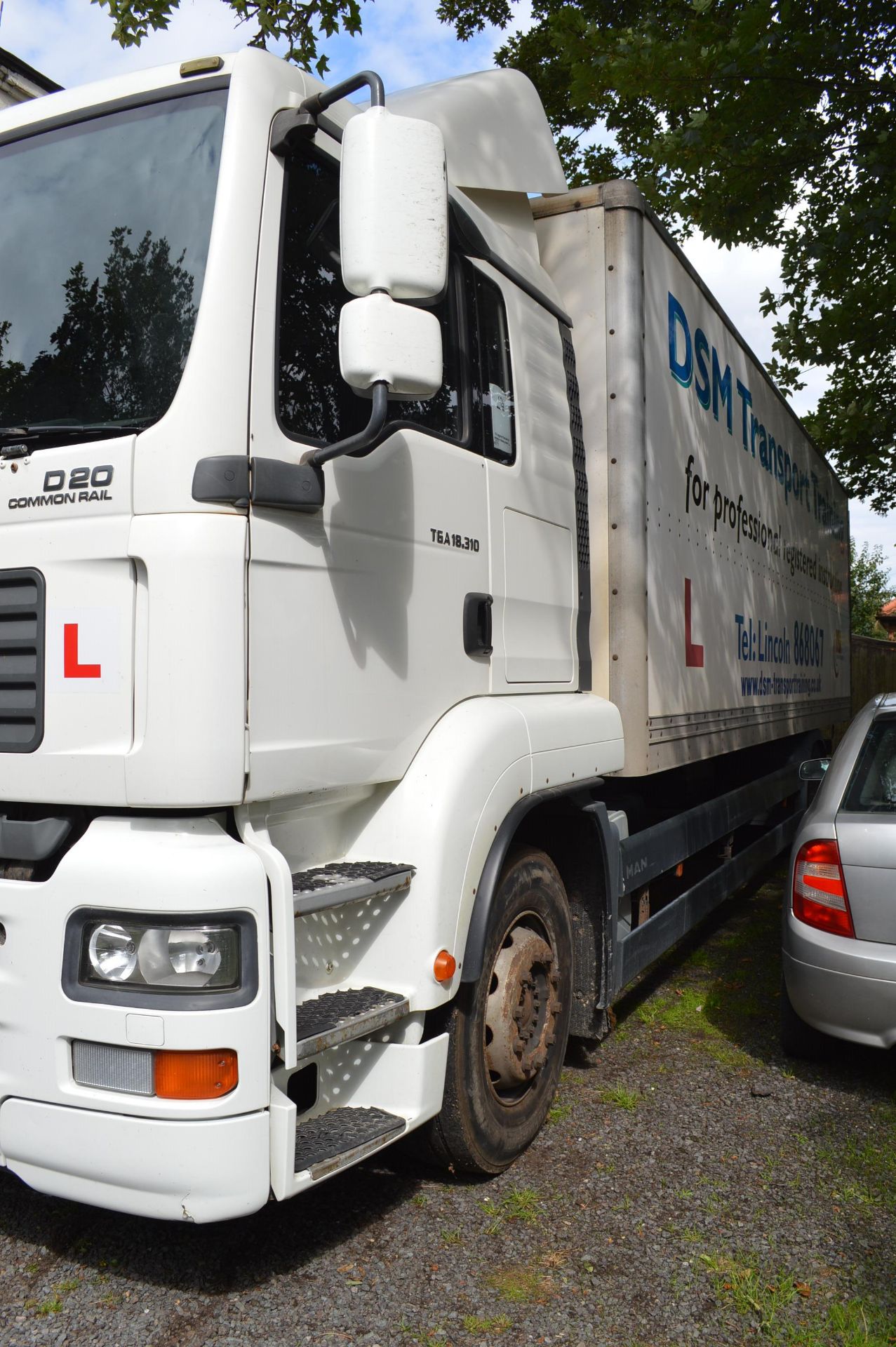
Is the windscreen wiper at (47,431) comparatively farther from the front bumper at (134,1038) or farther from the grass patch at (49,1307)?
the grass patch at (49,1307)

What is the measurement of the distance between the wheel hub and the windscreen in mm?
1967

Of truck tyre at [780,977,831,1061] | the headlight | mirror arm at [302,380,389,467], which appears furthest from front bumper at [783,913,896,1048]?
mirror arm at [302,380,389,467]

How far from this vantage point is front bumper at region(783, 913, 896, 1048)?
3.95 metres

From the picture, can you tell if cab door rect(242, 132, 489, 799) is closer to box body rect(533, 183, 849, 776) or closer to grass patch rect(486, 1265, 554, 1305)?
box body rect(533, 183, 849, 776)

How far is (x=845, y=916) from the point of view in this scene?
4082mm

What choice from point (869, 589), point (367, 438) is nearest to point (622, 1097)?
point (367, 438)

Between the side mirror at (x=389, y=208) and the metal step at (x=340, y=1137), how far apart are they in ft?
6.55

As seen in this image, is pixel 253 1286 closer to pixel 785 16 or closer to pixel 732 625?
pixel 732 625

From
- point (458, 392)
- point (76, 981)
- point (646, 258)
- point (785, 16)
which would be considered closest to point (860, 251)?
point (785, 16)

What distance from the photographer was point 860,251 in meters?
9.09

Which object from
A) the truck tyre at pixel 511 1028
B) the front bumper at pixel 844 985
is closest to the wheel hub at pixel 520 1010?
the truck tyre at pixel 511 1028

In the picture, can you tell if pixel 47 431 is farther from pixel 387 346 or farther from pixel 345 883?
pixel 345 883

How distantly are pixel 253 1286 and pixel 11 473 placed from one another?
2.10 m

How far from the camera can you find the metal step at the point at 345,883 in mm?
2625
